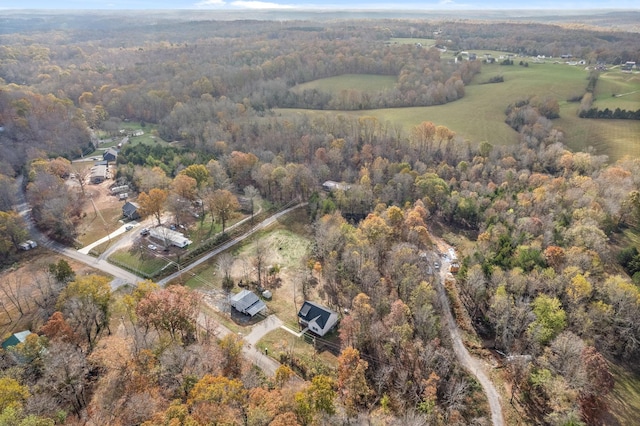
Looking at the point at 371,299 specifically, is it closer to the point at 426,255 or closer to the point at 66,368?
the point at 426,255

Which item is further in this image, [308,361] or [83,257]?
[83,257]

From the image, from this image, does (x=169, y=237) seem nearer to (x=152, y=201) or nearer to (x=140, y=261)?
(x=140, y=261)

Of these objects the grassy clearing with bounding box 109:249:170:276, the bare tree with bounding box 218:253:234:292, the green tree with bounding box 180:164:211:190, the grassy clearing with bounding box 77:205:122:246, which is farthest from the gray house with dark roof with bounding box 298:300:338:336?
the grassy clearing with bounding box 77:205:122:246

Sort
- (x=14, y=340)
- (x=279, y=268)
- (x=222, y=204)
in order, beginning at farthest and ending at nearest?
(x=222, y=204) → (x=279, y=268) → (x=14, y=340)

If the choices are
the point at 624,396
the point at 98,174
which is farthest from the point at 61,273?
the point at 624,396

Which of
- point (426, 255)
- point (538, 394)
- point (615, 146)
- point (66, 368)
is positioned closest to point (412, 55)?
point (615, 146)

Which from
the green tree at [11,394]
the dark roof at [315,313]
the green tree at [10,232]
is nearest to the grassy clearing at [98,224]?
the green tree at [10,232]
